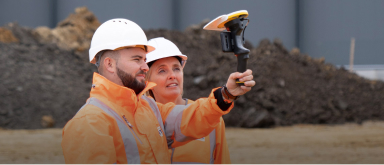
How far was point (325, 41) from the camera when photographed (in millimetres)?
19359

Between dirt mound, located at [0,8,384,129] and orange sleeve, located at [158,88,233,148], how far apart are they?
9.31m

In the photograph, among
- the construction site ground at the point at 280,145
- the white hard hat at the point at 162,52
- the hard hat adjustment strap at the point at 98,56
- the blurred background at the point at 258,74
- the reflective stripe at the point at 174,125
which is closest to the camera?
the hard hat adjustment strap at the point at 98,56

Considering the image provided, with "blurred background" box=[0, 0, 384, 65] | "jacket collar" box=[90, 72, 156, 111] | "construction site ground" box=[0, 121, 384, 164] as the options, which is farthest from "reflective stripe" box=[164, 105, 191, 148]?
"blurred background" box=[0, 0, 384, 65]

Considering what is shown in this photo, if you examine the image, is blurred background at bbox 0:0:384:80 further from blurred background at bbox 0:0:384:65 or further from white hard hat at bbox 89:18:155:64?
white hard hat at bbox 89:18:155:64

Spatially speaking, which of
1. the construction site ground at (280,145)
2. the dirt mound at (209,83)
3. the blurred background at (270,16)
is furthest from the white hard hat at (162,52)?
the blurred background at (270,16)

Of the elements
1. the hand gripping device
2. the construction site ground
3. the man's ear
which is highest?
the hand gripping device

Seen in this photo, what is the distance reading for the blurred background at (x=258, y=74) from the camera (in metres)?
9.31

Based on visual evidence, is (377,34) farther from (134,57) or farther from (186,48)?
(134,57)

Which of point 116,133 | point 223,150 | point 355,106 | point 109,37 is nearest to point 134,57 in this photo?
point 109,37

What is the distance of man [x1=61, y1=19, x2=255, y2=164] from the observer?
69.0 inches

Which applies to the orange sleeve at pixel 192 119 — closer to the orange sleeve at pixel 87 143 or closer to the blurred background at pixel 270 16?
the orange sleeve at pixel 87 143

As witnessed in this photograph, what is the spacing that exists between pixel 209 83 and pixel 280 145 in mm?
4552

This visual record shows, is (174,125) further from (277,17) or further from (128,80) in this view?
(277,17)

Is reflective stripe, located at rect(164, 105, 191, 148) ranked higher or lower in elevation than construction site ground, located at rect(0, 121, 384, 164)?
higher
